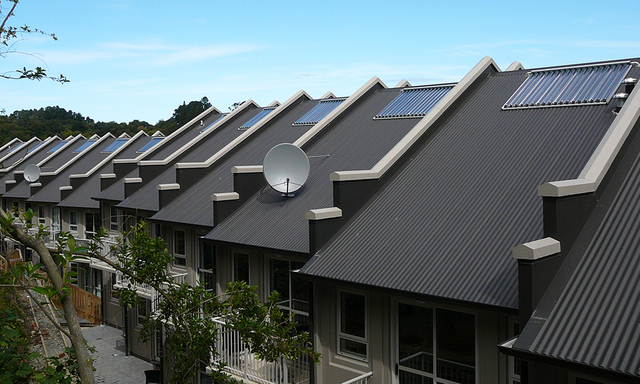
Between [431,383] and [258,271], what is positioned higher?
[258,271]

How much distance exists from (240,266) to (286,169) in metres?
3.41

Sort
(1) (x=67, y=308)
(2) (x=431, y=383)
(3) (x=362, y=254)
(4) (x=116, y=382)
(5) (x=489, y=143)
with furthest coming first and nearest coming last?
(4) (x=116, y=382)
(5) (x=489, y=143)
(3) (x=362, y=254)
(2) (x=431, y=383)
(1) (x=67, y=308)

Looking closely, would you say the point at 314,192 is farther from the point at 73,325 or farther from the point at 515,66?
the point at 73,325

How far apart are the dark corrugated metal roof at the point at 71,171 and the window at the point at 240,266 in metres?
22.2

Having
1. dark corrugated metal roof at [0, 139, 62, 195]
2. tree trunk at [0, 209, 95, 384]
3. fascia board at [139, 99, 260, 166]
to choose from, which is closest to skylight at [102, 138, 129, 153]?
dark corrugated metal roof at [0, 139, 62, 195]

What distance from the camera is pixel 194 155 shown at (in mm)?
26781

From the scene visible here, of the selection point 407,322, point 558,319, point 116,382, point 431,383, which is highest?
point 558,319

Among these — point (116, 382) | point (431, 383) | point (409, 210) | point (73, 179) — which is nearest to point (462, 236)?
point (409, 210)

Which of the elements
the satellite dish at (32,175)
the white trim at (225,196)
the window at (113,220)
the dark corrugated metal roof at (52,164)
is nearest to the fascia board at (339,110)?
the white trim at (225,196)

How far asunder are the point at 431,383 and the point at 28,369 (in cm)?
765

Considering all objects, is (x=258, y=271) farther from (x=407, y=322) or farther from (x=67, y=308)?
(x=67, y=308)

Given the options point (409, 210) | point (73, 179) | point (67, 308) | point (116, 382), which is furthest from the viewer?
point (73, 179)

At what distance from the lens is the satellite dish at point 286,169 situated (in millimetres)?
17188

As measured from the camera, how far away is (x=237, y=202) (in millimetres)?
18281
